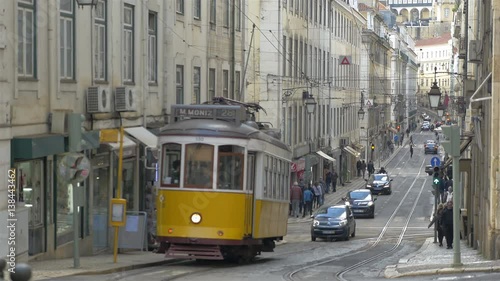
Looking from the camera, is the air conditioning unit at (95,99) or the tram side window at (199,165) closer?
the tram side window at (199,165)

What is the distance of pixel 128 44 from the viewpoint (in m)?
29.4

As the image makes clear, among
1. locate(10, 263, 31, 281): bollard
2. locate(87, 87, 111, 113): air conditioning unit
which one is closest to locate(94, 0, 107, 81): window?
locate(87, 87, 111, 113): air conditioning unit

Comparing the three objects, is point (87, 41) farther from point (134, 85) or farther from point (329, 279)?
point (329, 279)

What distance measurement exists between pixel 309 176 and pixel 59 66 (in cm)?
4124

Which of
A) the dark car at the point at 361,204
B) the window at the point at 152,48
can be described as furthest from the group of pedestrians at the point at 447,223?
the dark car at the point at 361,204

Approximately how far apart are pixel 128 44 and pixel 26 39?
26.8ft

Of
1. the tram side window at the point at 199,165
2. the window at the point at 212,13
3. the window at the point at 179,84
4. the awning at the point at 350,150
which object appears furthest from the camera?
the awning at the point at 350,150

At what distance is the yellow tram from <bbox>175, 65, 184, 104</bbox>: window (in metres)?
11.5

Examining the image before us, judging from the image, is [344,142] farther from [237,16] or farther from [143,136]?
[143,136]

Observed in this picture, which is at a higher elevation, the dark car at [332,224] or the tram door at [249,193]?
the tram door at [249,193]

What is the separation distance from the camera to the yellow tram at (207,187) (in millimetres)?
22500

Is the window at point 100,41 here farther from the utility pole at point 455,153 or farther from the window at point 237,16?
the window at point 237,16

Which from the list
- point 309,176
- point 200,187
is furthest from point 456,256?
point 309,176

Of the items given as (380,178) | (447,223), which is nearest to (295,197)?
(447,223)
